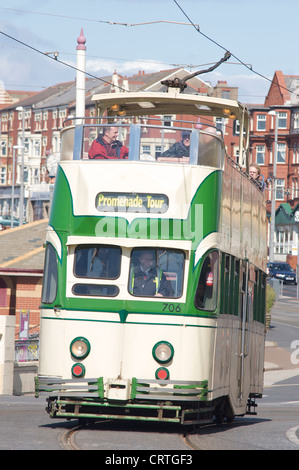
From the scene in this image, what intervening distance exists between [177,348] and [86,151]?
2645 mm

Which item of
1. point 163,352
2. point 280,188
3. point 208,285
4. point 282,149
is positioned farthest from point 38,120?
point 163,352

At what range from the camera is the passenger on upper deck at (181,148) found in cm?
1290

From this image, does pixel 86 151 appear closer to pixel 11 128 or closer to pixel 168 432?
pixel 168 432

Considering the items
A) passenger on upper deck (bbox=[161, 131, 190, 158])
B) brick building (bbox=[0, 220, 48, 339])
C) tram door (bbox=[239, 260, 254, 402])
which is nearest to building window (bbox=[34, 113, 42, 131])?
brick building (bbox=[0, 220, 48, 339])

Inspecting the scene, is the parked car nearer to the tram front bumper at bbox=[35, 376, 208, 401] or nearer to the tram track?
the tram track

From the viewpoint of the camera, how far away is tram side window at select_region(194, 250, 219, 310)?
12516mm

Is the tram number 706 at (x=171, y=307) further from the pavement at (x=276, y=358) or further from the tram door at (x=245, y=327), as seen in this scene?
the pavement at (x=276, y=358)

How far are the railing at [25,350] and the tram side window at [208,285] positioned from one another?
54.3 feet

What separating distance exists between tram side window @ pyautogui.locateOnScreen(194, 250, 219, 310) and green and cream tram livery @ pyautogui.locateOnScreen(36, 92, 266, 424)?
0.05 ft

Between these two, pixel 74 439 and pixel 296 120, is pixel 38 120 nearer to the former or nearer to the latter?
pixel 296 120

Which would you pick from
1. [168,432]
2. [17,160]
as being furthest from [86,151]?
[17,160]

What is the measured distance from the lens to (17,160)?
128750mm

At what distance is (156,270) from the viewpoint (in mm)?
12484

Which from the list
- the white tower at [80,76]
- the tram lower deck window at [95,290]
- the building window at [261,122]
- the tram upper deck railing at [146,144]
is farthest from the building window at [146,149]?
the building window at [261,122]
